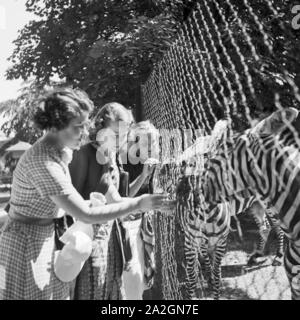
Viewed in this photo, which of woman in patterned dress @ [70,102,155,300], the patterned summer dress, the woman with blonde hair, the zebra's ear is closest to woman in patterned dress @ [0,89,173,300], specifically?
the patterned summer dress

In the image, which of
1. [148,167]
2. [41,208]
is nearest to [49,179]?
[41,208]

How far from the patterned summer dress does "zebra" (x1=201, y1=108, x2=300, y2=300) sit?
875mm

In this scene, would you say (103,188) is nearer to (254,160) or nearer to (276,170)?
(254,160)

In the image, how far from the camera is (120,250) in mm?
2980

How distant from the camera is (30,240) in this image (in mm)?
2213

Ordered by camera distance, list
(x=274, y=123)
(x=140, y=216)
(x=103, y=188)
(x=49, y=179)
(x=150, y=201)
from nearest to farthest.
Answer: (x=49, y=179), (x=274, y=123), (x=150, y=201), (x=103, y=188), (x=140, y=216)

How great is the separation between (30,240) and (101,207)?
38cm

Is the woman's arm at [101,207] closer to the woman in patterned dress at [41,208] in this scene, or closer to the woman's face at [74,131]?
the woman in patterned dress at [41,208]

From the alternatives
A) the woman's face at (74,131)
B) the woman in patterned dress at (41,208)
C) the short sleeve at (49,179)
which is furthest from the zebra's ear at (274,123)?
the short sleeve at (49,179)

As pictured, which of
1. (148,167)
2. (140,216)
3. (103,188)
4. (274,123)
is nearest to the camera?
(274,123)

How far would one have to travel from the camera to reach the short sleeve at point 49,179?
2018 mm

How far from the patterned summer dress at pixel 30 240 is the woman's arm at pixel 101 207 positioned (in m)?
0.09
